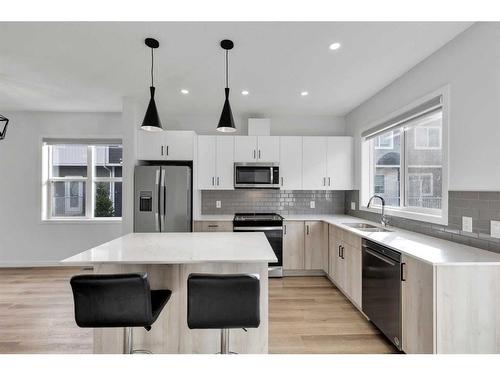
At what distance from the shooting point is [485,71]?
183 cm

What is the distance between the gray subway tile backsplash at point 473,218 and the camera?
1780 millimetres

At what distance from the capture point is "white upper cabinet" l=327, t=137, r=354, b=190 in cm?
414

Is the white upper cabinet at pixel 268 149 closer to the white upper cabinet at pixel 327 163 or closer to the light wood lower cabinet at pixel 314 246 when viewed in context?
the white upper cabinet at pixel 327 163

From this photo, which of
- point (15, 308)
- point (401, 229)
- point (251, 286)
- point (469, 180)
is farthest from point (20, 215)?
point (469, 180)

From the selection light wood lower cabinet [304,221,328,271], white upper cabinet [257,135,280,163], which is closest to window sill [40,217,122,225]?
white upper cabinet [257,135,280,163]

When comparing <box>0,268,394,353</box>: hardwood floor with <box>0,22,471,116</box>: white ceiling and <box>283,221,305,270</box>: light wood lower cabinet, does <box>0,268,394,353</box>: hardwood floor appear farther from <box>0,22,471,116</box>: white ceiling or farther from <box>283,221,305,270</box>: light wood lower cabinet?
<box>0,22,471,116</box>: white ceiling

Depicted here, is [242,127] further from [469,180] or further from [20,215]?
[20,215]

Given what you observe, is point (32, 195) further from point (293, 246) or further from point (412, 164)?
point (412, 164)

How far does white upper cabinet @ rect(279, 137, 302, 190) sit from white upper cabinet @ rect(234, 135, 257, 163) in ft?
1.45

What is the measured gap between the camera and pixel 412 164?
2.88m

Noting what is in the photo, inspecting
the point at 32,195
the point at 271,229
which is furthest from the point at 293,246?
the point at 32,195

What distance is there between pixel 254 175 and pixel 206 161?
31.9 inches

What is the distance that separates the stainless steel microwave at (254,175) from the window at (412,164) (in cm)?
154

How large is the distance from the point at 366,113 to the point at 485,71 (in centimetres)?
185
